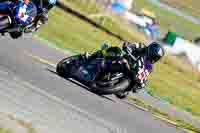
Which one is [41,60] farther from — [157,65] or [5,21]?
[157,65]

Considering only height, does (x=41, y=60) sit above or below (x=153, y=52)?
below

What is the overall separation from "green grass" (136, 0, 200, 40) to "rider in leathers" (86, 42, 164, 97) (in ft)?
97.6

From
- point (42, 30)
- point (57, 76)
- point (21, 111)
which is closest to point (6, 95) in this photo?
point (21, 111)

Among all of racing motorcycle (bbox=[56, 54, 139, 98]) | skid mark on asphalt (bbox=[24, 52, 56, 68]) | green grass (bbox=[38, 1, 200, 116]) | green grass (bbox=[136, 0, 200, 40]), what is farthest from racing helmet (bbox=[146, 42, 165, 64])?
green grass (bbox=[136, 0, 200, 40])

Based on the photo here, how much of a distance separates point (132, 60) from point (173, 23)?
110 ft

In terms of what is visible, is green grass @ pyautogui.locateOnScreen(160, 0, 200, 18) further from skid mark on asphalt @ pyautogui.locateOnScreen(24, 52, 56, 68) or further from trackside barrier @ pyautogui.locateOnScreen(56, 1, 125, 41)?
skid mark on asphalt @ pyautogui.locateOnScreen(24, 52, 56, 68)

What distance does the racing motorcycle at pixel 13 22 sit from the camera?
15.9 m

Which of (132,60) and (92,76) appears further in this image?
(132,60)

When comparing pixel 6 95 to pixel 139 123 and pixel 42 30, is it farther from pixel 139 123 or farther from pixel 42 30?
pixel 42 30

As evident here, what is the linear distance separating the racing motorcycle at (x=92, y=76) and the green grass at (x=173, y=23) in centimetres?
3018

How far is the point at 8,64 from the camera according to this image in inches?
526

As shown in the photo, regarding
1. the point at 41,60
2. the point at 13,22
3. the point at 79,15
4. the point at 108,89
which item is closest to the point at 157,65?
the point at 79,15

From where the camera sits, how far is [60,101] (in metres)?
11.7

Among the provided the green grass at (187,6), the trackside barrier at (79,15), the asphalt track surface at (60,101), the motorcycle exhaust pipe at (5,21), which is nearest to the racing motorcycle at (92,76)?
the asphalt track surface at (60,101)
